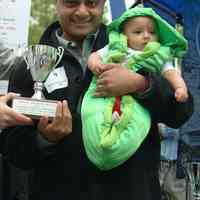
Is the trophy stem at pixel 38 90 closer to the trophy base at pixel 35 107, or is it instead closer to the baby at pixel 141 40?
the trophy base at pixel 35 107

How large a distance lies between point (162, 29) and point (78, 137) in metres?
0.43

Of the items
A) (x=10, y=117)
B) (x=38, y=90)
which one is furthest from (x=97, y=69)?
(x=10, y=117)

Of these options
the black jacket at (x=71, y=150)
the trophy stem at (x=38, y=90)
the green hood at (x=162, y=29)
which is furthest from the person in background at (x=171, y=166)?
the trophy stem at (x=38, y=90)

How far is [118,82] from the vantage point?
4.71 feet

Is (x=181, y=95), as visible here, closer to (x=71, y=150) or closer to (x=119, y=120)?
(x=119, y=120)

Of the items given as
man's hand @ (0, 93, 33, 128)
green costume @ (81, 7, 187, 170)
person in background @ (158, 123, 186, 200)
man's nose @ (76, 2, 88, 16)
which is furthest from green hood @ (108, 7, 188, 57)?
person in background @ (158, 123, 186, 200)

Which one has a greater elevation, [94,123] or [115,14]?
[115,14]

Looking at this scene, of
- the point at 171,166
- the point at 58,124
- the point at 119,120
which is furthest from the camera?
the point at 171,166

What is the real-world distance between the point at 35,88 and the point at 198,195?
176 cm

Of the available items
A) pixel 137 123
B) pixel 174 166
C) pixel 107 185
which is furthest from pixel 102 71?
pixel 174 166

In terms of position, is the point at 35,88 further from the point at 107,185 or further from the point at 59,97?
the point at 107,185

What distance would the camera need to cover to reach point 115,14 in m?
3.01

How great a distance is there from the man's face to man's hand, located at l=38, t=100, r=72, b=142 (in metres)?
0.28

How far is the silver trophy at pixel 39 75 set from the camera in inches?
53.2
